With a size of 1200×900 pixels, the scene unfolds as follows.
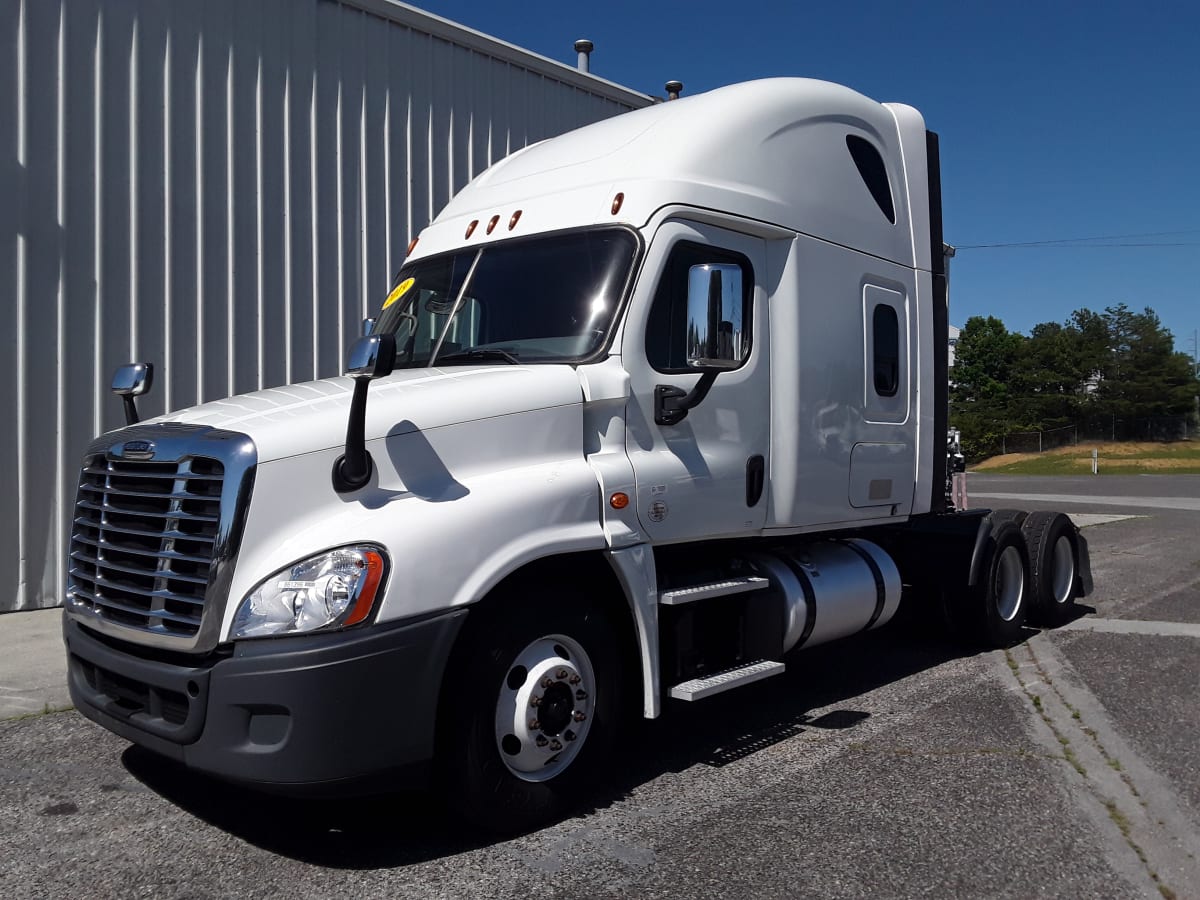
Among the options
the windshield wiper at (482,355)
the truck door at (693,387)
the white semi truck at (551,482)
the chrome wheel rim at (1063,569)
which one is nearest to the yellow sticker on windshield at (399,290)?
the white semi truck at (551,482)

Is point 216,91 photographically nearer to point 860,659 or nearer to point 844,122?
point 844,122

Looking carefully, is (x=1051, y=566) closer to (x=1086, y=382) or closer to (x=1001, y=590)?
(x=1001, y=590)

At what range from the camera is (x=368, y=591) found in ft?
11.8

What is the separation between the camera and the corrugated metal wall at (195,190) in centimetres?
856

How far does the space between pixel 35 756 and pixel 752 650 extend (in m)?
3.64

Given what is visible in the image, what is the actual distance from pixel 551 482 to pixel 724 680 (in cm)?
142

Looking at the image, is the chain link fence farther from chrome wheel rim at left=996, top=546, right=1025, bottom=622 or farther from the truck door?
the truck door

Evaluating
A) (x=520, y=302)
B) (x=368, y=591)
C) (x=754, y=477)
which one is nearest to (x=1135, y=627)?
(x=754, y=477)

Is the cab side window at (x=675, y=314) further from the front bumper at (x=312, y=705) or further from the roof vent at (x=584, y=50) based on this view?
the roof vent at (x=584, y=50)

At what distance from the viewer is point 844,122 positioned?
20.9ft

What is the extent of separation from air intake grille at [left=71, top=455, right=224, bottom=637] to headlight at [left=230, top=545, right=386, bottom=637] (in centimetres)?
23

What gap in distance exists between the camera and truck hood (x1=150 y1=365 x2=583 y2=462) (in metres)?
3.92

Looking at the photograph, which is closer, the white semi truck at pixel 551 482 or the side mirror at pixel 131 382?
the white semi truck at pixel 551 482

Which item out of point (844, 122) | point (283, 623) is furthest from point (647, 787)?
point (844, 122)
